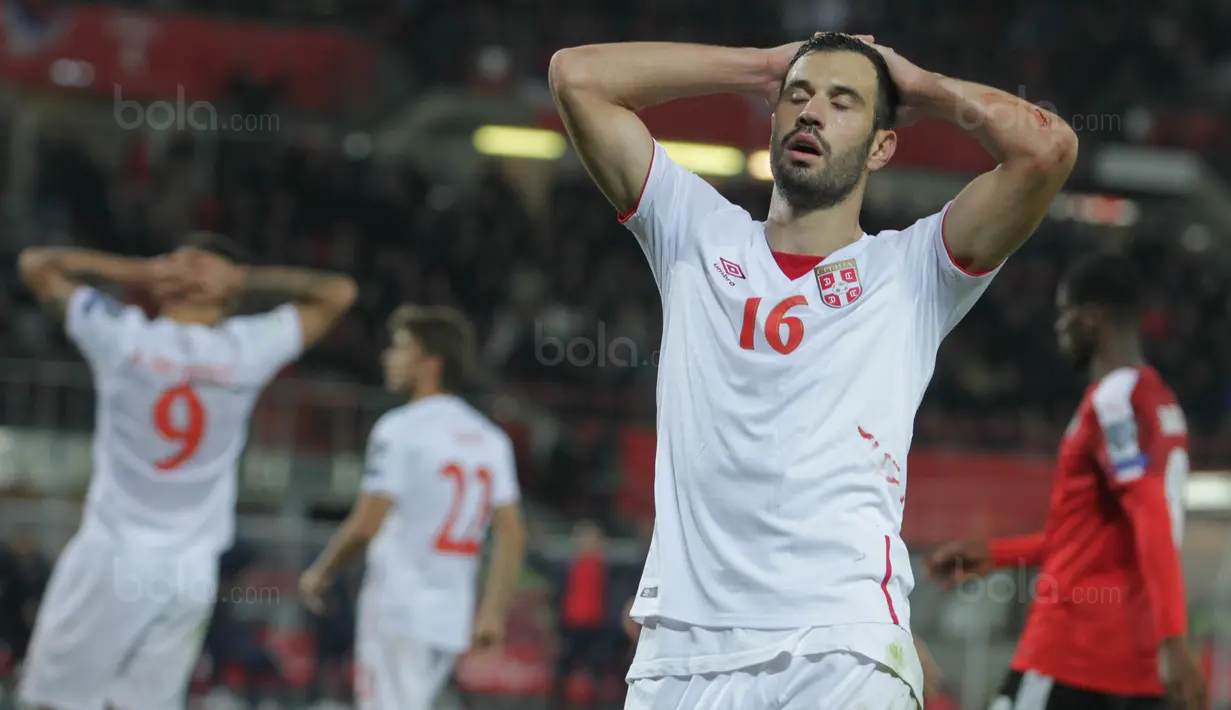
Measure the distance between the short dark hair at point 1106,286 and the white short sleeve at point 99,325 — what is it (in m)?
4.04

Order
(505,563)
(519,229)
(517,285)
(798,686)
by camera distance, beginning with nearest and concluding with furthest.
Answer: (798,686), (505,563), (517,285), (519,229)

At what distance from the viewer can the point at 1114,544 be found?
16.2 feet

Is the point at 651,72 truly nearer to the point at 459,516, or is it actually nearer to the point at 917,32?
the point at 459,516

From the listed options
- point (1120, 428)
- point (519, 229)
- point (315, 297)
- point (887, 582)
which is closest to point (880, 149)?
point (887, 582)

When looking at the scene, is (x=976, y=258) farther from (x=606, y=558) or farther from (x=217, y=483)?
(x=606, y=558)

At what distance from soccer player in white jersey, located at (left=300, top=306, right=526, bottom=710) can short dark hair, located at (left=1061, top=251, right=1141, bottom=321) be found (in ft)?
11.7

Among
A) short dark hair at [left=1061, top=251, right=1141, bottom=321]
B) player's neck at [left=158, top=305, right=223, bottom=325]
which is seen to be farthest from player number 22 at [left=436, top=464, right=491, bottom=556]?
short dark hair at [left=1061, top=251, right=1141, bottom=321]

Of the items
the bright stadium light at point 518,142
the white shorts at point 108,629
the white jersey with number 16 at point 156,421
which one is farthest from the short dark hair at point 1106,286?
the bright stadium light at point 518,142

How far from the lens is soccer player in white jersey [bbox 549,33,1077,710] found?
10.1 feet

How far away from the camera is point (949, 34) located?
23.8 meters

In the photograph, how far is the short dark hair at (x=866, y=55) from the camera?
3398 millimetres

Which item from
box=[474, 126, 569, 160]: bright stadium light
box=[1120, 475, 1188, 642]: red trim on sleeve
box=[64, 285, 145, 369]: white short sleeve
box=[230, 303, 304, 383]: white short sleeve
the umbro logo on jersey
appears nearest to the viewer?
the umbro logo on jersey

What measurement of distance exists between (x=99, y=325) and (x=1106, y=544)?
4328 mm

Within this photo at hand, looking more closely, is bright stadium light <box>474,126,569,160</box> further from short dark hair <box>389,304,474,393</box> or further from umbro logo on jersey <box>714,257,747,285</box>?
umbro logo on jersey <box>714,257,747,285</box>
